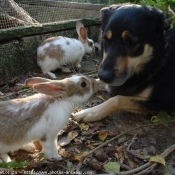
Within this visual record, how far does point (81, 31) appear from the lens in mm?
5145

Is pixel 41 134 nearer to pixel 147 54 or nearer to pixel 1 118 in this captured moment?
pixel 1 118

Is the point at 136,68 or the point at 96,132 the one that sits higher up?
the point at 136,68

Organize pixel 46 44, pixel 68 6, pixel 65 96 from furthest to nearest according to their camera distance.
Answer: pixel 68 6, pixel 46 44, pixel 65 96

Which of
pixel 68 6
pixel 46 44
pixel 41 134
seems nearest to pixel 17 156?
pixel 41 134

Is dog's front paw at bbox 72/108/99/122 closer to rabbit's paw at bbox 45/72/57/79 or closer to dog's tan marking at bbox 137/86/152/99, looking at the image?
dog's tan marking at bbox 137/86/152/99

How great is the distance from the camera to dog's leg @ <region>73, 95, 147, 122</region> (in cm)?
308

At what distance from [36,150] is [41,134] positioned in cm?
36

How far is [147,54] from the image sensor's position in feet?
9.76

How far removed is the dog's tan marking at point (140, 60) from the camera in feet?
9.43

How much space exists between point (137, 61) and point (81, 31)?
2420mm

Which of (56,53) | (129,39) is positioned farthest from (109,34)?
(56,53)

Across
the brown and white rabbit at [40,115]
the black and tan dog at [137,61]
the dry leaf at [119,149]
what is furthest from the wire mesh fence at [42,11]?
the dry leaf at [119,149]

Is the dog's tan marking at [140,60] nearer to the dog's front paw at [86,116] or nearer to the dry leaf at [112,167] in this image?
the dog's front paw at [86,116]

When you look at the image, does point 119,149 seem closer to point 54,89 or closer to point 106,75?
point 106,75
